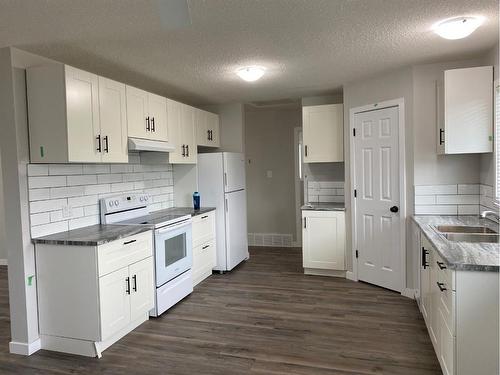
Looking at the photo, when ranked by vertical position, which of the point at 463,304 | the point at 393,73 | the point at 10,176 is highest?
the point at 393,73

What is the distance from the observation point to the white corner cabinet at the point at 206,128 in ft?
15.9

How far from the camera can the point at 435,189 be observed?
3646 millimetres

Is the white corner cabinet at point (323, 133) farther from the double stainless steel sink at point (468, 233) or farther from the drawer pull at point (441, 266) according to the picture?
the drawer pull at point (441, 266)

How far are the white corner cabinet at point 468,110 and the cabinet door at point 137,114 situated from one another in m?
2.79

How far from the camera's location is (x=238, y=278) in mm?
4641

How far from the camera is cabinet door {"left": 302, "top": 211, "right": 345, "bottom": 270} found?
451cm

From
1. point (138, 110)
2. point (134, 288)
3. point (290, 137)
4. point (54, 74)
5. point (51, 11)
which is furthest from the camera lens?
point (290, 137)

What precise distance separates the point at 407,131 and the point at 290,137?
110 inches

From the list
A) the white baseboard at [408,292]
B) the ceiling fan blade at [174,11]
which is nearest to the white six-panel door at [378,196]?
the white baseboard at [408,292]

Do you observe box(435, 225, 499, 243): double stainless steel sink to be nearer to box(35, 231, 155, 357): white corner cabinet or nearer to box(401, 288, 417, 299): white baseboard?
box(401, 288, 417, 299): white baseboard

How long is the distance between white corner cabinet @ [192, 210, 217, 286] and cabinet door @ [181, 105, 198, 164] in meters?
0.73

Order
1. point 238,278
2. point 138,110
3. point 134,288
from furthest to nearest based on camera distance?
point 238,278 < point 138,110 < point 134,288

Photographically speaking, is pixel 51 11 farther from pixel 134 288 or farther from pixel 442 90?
pixel 442 90

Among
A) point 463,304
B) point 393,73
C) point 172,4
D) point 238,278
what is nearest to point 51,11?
point 172,4
